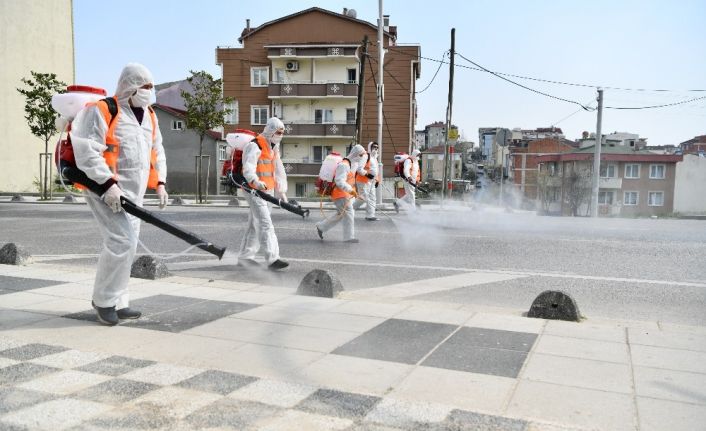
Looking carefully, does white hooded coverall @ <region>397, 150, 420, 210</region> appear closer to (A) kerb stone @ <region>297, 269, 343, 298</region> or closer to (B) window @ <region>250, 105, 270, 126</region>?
(A) kerb stone @ <region>297, 269, 343, 298</region>

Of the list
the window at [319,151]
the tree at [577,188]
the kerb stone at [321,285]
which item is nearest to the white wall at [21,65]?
the window at [319,151]

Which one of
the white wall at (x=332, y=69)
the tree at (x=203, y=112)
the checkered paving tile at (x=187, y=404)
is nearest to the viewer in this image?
the checkered paving tile at (x=187, y=404)

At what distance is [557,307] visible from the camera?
521 cm

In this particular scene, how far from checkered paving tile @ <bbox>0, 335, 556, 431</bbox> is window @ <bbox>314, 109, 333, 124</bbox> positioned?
4056cm

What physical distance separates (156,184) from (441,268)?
4.35 m

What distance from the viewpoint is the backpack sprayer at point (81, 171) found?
463cm

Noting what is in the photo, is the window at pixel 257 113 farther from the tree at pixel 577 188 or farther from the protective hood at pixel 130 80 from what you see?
the protective hood at pixel 130 80

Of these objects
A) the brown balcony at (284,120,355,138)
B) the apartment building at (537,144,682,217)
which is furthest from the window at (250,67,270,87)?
the apartment building at (537,144,682,217)

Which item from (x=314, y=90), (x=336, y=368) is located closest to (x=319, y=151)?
(x=314, y=90)

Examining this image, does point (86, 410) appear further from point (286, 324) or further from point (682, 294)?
point (682, 294)

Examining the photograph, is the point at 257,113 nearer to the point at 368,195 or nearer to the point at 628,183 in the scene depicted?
the point at 368,195

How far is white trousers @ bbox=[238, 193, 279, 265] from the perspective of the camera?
26.0 ft

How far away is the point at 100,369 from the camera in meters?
3.64

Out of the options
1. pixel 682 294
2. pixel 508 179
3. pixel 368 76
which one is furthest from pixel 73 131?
pixel 508 179
